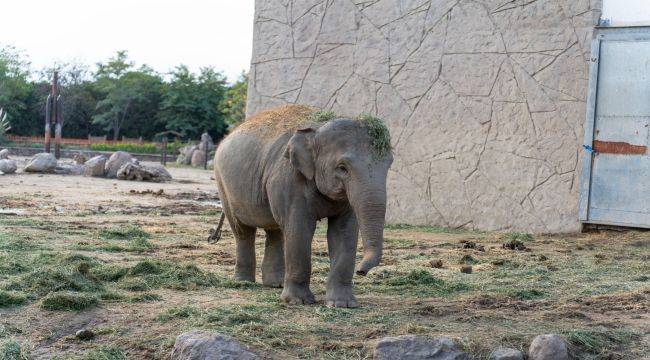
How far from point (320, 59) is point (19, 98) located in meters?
50.5

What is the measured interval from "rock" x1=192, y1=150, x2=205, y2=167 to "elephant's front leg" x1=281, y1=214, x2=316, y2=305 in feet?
96.6

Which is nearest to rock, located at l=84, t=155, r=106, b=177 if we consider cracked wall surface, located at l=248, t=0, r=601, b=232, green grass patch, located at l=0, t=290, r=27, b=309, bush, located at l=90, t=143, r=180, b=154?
cracked wall surface, located at l=248, t=0, r=601, b=232

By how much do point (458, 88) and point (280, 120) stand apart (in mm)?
5912

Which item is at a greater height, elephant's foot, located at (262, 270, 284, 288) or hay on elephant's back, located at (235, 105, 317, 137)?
hay on elephant's back, located at (235, 105, 317, 137)

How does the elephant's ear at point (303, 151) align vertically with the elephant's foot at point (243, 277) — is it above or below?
above

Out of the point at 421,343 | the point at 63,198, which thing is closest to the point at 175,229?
the point at 63,198

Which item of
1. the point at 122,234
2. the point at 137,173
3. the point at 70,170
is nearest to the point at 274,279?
the point at 122,234

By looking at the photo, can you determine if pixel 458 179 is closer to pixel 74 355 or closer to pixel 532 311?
pixel 532 311

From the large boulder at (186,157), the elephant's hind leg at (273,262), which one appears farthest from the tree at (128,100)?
the elephant's hind leg at (273,262)

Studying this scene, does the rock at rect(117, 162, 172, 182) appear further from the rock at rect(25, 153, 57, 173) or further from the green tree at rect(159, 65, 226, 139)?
the green tree at rect(159, 65, 226, 139)

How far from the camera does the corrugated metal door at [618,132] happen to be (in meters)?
10.7

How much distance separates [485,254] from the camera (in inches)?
366

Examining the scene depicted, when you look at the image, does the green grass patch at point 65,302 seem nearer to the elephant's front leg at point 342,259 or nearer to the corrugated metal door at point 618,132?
the elephant's front leg at point 342,259

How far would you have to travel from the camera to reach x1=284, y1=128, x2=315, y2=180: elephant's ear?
5859 millimetres
